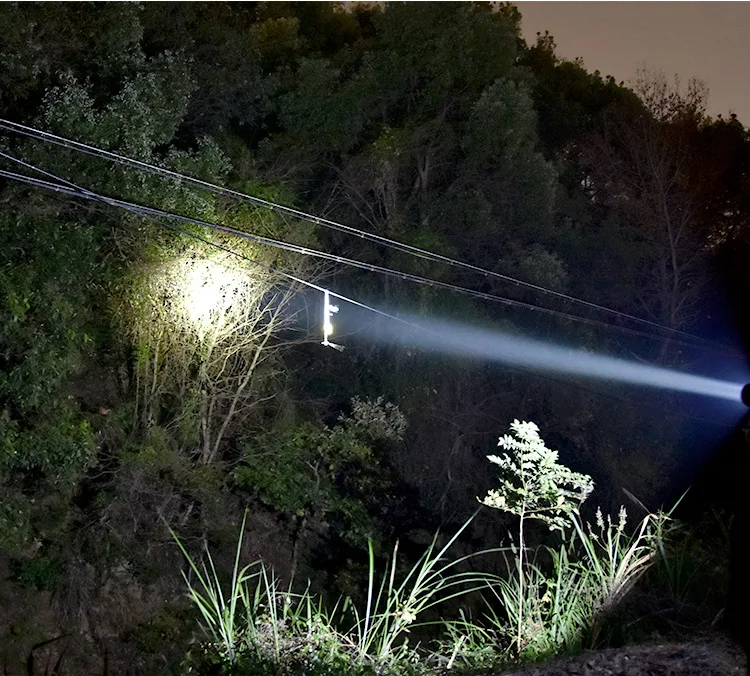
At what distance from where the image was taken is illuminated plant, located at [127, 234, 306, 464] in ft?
42.2

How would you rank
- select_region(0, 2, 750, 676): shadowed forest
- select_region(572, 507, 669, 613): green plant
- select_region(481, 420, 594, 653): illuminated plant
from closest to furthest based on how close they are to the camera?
1. select_region(572, 507, 669, 613): green plant
2. select_region(481, 420, 594, 653): illuminated plant
3. select_region(0, 2, 750, 676): shadowed forest

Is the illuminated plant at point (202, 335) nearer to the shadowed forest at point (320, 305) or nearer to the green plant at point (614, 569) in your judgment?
the shadowed forest at point (320, 305)

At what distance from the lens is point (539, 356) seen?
17344 mm

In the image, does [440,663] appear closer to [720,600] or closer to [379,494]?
[720,600]

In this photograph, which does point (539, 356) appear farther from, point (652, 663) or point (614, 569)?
point (652, 663)

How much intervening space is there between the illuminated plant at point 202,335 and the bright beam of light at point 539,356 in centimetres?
274

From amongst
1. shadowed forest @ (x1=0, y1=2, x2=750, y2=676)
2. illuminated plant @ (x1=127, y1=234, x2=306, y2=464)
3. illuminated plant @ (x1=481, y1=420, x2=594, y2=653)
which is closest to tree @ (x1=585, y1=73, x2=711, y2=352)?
shadowed forest @ (x1=0, y1=2, x2=750, y2=676)

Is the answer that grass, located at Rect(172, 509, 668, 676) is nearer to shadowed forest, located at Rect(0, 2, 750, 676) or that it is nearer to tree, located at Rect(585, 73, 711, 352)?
shadowed forest, located at Rect(0, 2, 750, 676)

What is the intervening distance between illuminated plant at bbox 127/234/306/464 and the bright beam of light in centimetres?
274

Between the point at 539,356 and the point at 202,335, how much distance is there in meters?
6.94

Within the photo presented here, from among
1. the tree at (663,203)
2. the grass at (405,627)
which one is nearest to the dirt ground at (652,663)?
the grass at (405,627)

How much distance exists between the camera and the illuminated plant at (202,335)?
12.9m

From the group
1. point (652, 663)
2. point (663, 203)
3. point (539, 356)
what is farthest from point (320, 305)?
point (652, 663)

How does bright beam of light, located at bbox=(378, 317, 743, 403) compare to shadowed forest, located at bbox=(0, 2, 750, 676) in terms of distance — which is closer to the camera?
shadowed forest, located at bbox=(0, 2, 750, 676)
